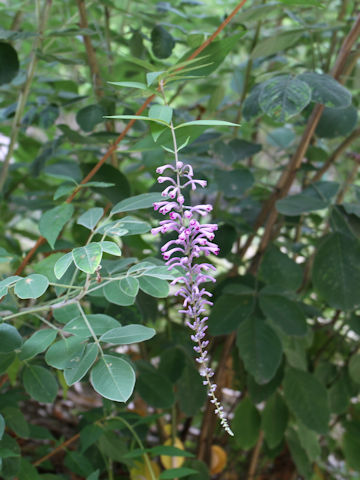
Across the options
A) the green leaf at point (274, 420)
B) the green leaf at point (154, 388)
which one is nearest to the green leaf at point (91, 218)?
the green leaf at point (154, 388)

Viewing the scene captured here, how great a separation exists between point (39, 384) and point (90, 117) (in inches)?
18.0

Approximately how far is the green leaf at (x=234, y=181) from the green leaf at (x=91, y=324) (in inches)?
16.9

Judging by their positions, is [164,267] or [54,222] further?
[54,222]

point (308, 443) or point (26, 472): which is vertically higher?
point (26, 472)

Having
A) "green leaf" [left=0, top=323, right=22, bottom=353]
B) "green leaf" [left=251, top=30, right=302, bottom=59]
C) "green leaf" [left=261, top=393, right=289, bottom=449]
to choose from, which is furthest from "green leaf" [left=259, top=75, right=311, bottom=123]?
"green leaf" [left=261, top=393, right=289, bottom=449]

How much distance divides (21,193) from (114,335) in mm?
1114

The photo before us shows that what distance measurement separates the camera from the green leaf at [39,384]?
2.31 feet

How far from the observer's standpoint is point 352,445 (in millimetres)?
1267

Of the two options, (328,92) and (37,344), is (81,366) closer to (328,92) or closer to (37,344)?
(37,344)

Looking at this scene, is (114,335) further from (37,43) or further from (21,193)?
(21,193)

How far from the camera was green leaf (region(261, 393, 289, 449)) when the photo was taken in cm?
112

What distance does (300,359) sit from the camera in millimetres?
1124

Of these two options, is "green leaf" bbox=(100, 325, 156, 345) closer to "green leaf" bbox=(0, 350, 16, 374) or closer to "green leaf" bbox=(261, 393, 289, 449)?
"green leaf" bbox=(0, 350, 16, 374)

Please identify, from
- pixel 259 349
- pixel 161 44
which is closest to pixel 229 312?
pixel 259 349
